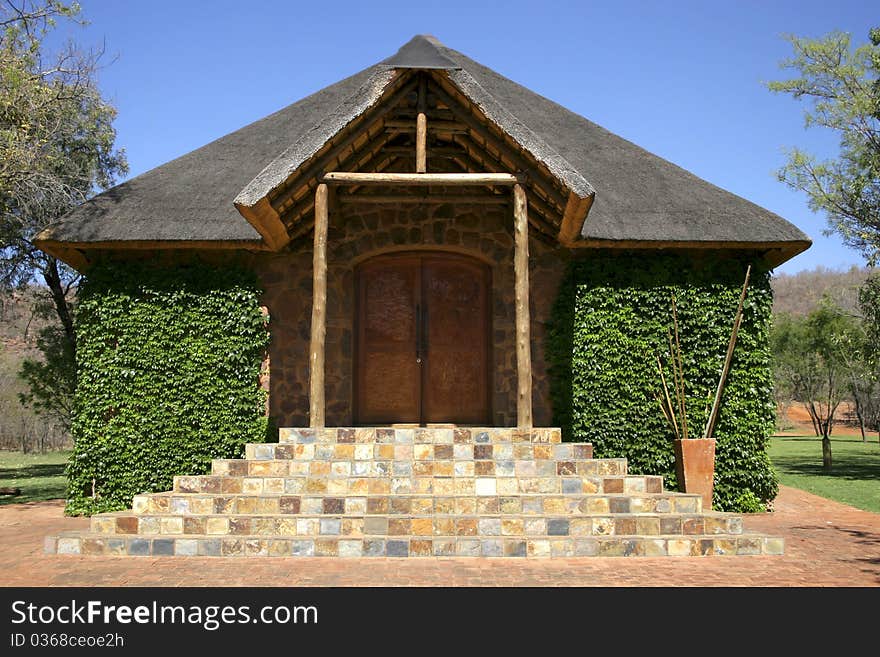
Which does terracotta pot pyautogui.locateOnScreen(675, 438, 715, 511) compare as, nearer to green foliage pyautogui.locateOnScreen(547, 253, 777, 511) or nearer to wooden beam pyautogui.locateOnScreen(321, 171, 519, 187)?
green foliage pyautogui.locateOnScreen(547, 253, 777, 511)

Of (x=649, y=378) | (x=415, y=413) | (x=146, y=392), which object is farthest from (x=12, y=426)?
(x=649, y=378)

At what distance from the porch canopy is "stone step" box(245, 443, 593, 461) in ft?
1.41

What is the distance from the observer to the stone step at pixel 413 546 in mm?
6230

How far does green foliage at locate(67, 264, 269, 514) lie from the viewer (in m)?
9.62

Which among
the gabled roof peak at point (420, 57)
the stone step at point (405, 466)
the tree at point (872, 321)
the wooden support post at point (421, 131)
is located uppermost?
the gabled roof peak at point (420, 57)

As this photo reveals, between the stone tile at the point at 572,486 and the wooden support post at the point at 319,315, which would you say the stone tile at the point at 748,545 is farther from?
the wooden support post at the point at 319,315

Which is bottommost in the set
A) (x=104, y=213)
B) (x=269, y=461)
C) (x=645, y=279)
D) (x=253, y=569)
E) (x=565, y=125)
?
(x=253, y=569)

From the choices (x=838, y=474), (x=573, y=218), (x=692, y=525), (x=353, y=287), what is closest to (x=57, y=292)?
(x=353, y=287)

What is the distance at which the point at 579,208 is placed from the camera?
7.89m

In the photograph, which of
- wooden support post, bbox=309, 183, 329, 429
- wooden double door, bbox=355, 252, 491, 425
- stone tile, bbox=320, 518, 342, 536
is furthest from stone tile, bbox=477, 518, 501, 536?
wooden double door, bbox=355, 252, 491, 425

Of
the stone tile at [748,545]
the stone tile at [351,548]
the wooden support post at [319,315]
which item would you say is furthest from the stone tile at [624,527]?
the wooden support post at [319,315]

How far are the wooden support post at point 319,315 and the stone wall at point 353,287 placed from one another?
1697 millimetres

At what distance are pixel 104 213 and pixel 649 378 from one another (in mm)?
7426
